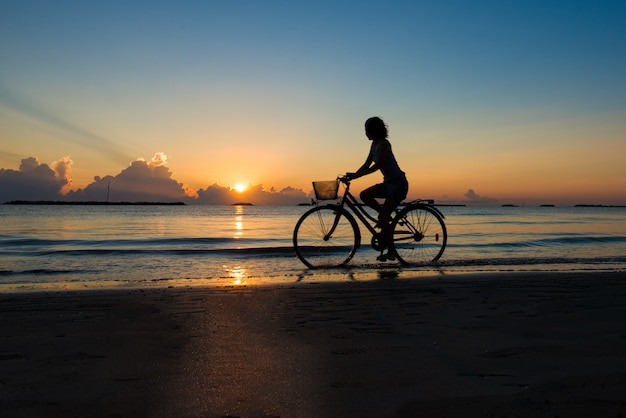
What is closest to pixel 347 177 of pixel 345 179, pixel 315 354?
pixel 345 179

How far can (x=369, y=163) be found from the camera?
27.8ft

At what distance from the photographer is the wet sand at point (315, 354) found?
2365 millimetres

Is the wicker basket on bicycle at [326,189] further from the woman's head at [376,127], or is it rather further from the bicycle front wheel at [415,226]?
the bicycle front wheel at [415,226]

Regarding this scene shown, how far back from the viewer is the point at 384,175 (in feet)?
27.8

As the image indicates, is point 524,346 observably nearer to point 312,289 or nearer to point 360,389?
point 360,389

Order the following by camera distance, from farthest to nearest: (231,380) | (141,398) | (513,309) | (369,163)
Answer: (369,163), (513,309), (231,380), (141,398)

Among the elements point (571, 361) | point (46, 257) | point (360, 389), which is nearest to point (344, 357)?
point (360, 389)

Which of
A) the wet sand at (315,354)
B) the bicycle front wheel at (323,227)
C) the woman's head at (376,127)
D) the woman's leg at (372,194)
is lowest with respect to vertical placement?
the wet sand at (315,354)

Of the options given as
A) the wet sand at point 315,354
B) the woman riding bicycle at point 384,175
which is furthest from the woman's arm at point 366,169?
the wet sand at point 315,354

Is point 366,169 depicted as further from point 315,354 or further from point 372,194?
point 315,354

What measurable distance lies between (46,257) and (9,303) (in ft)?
23.9

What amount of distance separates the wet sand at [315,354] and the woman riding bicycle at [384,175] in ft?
11.2

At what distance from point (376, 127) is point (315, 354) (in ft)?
19.3

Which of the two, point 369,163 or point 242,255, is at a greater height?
point 369,163
